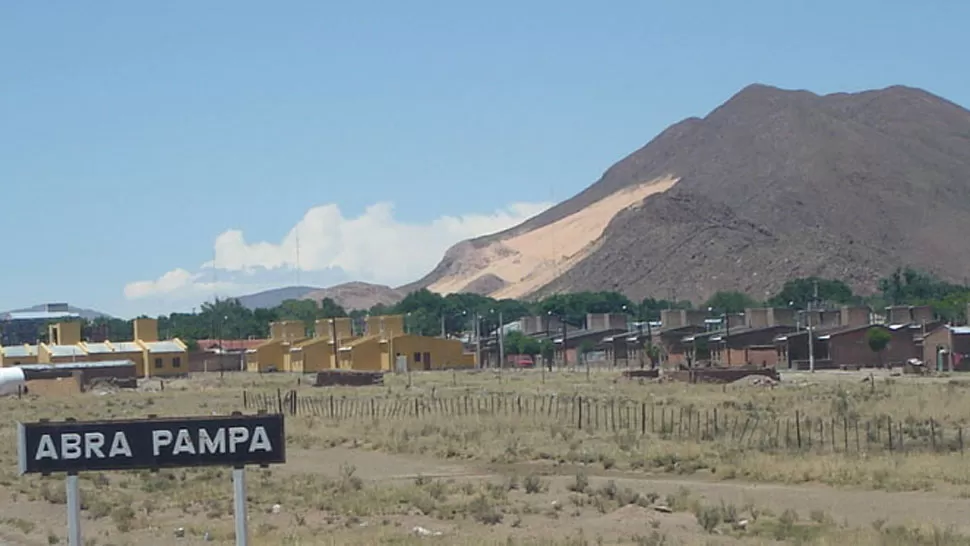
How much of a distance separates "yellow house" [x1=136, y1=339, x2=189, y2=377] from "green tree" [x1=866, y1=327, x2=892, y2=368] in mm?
56569

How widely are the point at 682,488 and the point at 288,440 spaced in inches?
759

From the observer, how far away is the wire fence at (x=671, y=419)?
1599 inches

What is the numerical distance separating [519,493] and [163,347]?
9932cm

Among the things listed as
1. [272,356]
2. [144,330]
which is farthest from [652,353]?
[144,330]

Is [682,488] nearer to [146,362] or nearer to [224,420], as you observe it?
[224,420]

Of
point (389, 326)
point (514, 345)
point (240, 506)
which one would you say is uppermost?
point (389, 326)

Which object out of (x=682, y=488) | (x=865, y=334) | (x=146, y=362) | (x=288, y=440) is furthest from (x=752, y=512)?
(x=146, y=362)

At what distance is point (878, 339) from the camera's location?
10700 cm

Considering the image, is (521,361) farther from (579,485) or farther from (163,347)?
(579,485)

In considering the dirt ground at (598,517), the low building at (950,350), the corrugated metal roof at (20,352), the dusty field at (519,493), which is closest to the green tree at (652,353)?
the low building at (950,350)

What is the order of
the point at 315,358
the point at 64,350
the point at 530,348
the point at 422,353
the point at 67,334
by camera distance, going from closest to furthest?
the point at 64,350, the point at 422,353, the point at 315,358, the point at 67,334, the point at 530,348

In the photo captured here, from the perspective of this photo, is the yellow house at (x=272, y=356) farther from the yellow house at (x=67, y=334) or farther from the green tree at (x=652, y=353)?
the green tree at (x=652, y=353)

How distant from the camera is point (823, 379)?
8375cm

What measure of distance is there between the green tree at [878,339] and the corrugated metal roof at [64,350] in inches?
2510
